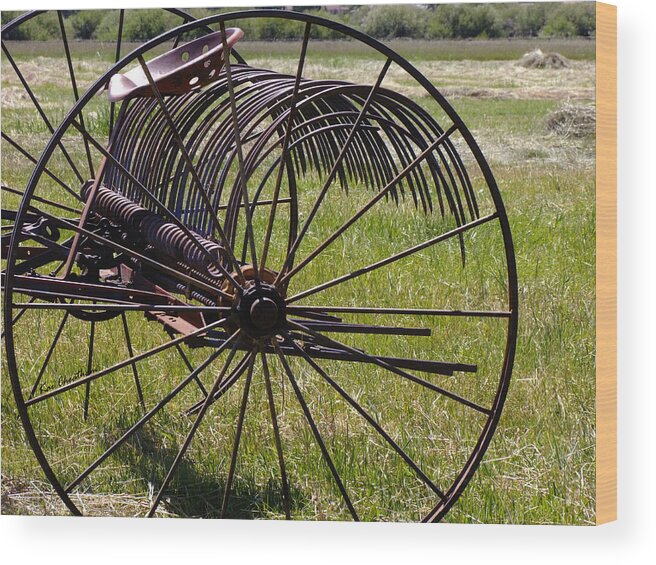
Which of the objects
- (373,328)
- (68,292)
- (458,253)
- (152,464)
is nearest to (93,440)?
(152,464)

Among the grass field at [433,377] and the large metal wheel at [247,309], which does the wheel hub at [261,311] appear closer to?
the large metal wheel at [247,309]

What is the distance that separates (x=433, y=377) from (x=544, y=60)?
1434mm

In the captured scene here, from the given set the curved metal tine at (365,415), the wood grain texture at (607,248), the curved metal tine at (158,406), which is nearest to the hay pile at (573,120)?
the wood grain texture at (607,248)

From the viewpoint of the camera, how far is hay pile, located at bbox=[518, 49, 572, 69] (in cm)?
415

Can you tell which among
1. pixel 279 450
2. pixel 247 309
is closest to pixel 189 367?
pixel 279 450

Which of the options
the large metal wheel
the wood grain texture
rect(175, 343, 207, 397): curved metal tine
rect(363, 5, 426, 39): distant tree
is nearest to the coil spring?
the large metal wheel

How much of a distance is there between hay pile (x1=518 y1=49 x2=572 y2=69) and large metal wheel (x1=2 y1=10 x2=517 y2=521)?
514mm

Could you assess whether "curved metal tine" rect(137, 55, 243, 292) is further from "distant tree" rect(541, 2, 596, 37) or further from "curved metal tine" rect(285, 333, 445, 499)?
"distant tree" rect(541, 2, 596, 37)

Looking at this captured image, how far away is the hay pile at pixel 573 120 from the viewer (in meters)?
4.47

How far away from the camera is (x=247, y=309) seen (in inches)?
136

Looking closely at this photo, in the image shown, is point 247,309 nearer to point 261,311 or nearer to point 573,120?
point 261,311

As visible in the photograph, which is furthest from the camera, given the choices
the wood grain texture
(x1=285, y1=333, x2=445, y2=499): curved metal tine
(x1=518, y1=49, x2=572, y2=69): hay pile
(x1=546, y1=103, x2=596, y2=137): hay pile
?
(x1=546, y1=103, x2=596, y2=137): hay pile

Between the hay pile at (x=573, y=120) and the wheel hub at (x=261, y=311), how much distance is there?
1.59 m

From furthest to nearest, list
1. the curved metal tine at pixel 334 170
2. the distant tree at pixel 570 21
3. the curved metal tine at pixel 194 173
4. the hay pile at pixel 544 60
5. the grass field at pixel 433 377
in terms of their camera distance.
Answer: the hay pile at pixel 544 60 < the grass field at pixel 433 377 < the distant tree at pixel 570 21 < the curved metal tine at pixel 334 170 < the curved metal tine at pixel 194 173
